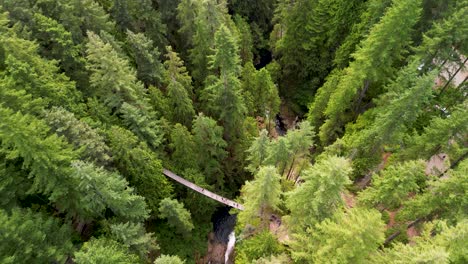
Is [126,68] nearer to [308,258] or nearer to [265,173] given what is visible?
[265,173]

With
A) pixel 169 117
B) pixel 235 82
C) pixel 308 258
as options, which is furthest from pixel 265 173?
pixel 169 117

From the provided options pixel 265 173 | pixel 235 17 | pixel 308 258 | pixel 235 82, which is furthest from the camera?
pixel 235 17

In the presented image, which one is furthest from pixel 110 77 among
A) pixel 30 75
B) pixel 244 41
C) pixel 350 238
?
pixel 244 41

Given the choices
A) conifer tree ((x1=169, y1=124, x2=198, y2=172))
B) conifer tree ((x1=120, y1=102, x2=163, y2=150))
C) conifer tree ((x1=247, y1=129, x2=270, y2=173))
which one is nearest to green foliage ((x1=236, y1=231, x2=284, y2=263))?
conifer tree ((x1=247, y1=129, x2=270, y2=173))

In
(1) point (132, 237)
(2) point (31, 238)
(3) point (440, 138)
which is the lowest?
(1) point (132, 237)

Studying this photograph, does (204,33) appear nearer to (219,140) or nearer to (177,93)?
(177,93)

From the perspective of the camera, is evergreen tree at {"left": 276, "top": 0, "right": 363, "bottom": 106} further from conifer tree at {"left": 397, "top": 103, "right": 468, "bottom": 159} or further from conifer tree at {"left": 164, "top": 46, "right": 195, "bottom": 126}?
conifer tree at {"left": 397, "top": 103, "right": 468, "bottom": 159}
